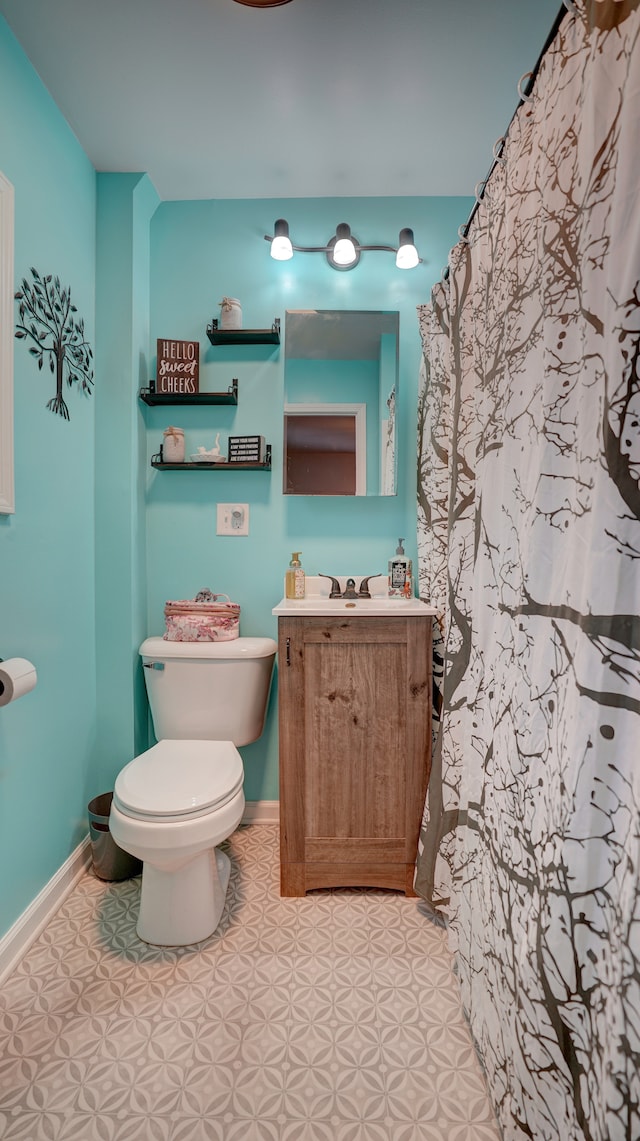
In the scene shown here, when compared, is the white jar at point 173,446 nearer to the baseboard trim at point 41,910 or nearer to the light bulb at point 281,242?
the light bulb at point 281,242

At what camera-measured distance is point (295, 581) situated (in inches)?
76.8

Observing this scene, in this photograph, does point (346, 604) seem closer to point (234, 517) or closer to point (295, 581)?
point (295, 581)

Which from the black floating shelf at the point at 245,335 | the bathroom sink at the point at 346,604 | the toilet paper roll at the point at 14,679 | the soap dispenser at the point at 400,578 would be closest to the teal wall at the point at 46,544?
the toilet paper roll at the point at 14,679

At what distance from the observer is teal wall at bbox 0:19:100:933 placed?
4.60ft

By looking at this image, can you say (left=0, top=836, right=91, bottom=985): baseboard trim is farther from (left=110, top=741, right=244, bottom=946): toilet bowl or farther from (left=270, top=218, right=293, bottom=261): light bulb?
(left=270, top=218, right=293, bottom=261): light bulb

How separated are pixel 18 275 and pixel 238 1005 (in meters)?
2.06

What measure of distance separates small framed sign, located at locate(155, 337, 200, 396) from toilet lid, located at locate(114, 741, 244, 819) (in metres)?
1.34

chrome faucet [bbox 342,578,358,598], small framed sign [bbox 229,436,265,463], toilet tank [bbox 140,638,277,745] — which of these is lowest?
toilet tank [bbox 140,638,277,745]

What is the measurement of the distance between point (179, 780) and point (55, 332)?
4.79ft

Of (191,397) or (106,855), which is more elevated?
(191,397)

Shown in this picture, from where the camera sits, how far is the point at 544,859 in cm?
79

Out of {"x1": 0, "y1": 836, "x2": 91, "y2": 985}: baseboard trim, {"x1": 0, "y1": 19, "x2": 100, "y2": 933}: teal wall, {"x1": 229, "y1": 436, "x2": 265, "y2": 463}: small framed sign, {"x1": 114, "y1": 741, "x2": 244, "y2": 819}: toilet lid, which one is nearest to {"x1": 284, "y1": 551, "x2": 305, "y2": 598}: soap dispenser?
{"x1": 229, "y1": 436, "x2": 265, "y2": 463}: small framed sign

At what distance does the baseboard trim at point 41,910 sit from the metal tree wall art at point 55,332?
1512mm

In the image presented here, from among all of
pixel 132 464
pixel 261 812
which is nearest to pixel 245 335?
pixel 132 464
